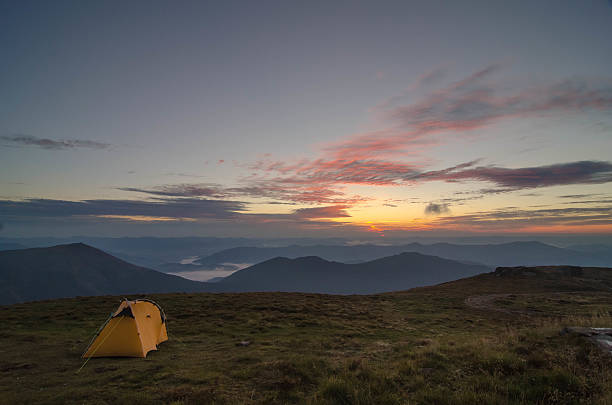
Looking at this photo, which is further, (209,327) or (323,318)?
(323,318)

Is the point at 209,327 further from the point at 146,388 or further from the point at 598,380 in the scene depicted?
the point at 598,380

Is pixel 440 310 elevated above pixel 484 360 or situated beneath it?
situated beneath

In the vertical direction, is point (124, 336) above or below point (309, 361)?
below

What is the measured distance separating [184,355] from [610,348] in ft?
60.3

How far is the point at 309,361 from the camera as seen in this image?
36.9ft

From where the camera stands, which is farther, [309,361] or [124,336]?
[124,336]

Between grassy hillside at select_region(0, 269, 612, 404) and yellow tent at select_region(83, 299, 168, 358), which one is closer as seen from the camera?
grassy hillside at select_region(0, 269, 612, 404)

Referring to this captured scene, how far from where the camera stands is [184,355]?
14992mm

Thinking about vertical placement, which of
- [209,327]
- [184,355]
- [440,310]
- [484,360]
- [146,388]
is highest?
[484,360]

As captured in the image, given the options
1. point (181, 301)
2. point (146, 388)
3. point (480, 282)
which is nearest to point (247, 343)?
point (146, 388)

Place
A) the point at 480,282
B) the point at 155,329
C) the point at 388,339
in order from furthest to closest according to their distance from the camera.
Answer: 1. the point at 480,282
2. the point at 388,339
3. the point at 155,329

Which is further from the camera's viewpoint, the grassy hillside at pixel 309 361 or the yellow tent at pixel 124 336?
the yellow tent at pixel 124 336

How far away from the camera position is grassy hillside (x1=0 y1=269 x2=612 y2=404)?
307 inches

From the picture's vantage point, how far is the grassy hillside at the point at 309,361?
25.6ft
